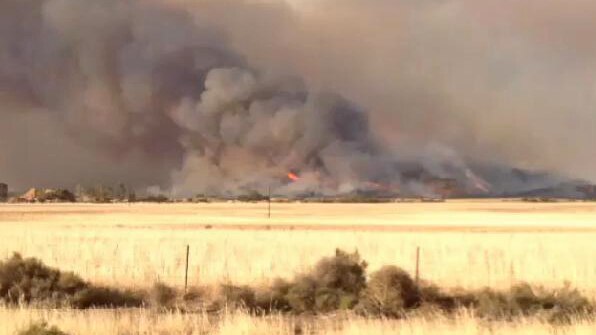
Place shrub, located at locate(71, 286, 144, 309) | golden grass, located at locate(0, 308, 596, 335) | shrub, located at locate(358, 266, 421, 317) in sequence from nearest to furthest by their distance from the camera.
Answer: golden grass, located at locate(0, 308, 596, 335)
shrub, located at locate(358, 266, 421, 317)
shrub, located at locate(71, 286, 144, 309)

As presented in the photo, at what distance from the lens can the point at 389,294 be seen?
56.1ft

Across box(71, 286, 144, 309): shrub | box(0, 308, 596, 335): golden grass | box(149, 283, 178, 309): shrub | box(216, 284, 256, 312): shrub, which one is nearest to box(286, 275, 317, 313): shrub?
box(216, 284, 256, 312): shrub

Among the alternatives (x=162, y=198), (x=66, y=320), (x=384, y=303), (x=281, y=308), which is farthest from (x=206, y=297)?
(x=162, y=198)

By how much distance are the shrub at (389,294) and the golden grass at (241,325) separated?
1789mm

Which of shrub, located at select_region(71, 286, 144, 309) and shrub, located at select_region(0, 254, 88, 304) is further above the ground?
shrub, located at select_region(0, 254, 88, 304)

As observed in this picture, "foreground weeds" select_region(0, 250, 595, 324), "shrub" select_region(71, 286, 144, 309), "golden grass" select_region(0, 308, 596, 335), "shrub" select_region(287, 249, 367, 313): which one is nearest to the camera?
"golden grass" select_region(0, 308, 596, 335)

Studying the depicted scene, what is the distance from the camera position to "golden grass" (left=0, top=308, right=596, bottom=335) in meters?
12.5

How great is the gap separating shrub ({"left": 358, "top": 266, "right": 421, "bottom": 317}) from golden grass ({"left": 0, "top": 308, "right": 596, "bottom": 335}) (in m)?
1.79

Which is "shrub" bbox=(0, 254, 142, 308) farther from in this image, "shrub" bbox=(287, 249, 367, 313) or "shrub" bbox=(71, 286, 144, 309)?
"shrub" bbox=(287, 249, 367, 313)

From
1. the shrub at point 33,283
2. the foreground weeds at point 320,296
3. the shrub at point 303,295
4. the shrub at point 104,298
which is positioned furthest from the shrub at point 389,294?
the shrub at point 33,283

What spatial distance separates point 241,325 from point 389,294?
5148 mm

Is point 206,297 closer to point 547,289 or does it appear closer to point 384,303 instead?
point 384,303

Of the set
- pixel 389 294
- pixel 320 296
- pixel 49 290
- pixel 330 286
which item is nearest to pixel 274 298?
pixel 320 296

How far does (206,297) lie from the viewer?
18672 millimetres
